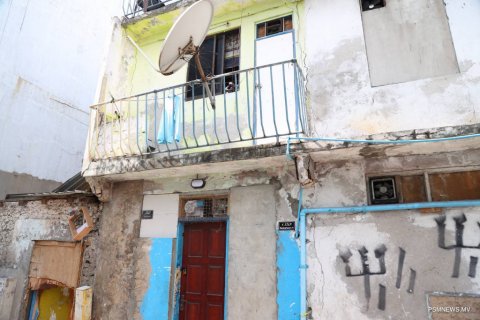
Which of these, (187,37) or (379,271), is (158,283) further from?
(187,37)

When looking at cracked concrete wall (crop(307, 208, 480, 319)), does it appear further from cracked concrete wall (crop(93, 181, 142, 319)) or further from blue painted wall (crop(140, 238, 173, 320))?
cracked concrete wall (crop(93, 181, 142, 319))

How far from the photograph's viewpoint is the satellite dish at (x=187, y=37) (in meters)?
4.43


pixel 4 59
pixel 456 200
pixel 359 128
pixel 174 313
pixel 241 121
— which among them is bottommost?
pixel 174 313

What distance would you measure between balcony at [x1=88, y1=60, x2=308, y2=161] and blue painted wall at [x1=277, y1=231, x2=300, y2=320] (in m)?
1.53

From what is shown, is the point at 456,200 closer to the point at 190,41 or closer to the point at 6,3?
the point at 190,41

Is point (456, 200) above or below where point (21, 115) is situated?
below

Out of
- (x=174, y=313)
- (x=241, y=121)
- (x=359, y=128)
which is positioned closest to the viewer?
(x=359, y=128)

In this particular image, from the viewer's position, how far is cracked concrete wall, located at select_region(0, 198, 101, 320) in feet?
20.5

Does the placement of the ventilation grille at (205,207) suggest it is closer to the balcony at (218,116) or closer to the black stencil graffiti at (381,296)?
the balcony at (218,116)

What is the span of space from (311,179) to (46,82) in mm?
8281

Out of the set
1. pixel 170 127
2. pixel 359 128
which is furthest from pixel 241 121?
pixel 359 128

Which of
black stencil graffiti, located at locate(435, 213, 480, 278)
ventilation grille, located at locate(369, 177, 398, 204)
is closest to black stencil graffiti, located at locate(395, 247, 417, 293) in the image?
black stencil graffiti, located at locate(435, 213, 480, 278)

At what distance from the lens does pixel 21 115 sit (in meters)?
8.39

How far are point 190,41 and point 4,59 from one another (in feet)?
21.0
